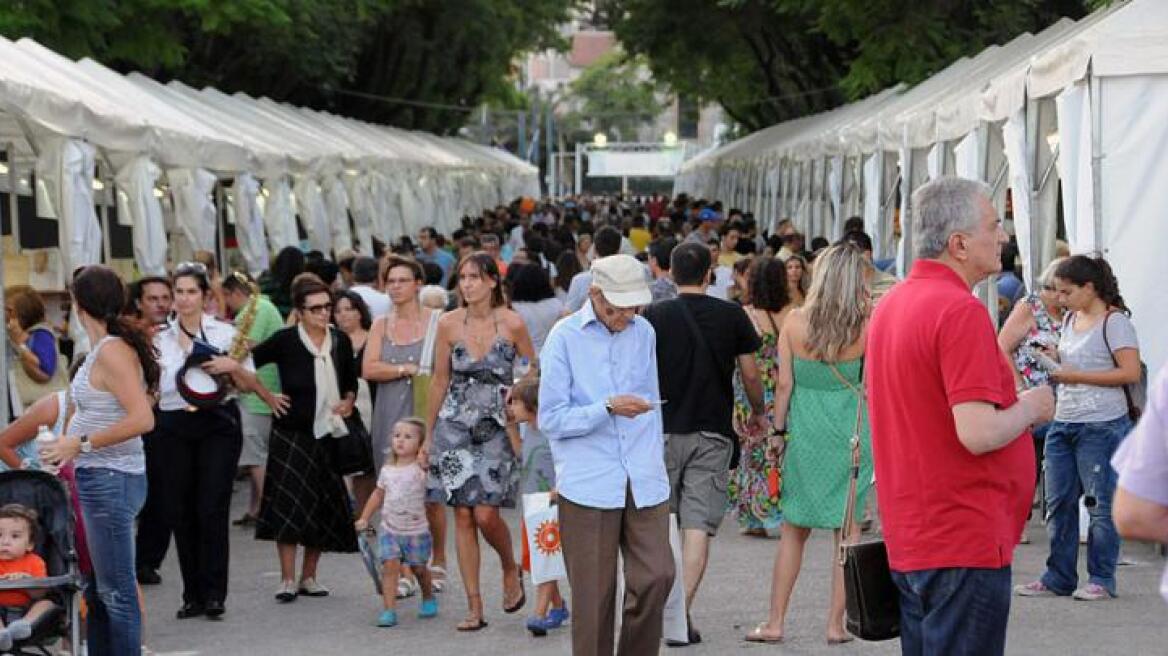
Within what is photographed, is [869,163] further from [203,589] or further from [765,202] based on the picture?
[765,202]

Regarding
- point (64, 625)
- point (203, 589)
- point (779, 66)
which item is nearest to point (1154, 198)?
point (203, 589)

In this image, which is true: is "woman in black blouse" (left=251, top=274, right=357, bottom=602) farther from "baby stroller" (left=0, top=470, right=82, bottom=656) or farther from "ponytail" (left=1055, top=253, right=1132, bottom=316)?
"ponytail" (left=1055, top=253, right=1132, bottom=316)

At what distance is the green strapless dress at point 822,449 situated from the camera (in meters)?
8.48

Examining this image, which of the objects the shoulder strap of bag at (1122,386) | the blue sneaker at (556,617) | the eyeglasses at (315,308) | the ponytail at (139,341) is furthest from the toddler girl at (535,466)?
the shoulder strap of bag at (1122,386)

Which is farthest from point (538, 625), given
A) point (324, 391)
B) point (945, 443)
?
point (945, 443)

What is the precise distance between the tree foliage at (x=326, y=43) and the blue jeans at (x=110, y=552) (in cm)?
1256

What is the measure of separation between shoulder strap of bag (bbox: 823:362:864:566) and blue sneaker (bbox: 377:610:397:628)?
7.78ft

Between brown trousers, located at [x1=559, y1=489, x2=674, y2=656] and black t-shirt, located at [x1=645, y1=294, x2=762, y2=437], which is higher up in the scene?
black t-shirt, located at [x1=645, y1=294, x2=762, y2=437]

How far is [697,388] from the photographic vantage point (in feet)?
27.8

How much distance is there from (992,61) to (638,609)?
451 inches

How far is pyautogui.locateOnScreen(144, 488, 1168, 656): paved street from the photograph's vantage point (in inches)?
340

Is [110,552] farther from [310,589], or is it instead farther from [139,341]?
[310,589]

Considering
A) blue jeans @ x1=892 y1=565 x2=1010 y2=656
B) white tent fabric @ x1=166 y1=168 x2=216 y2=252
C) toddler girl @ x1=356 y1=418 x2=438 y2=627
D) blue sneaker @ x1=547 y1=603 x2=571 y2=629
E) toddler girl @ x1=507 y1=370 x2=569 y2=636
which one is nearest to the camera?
blue jeans @ x1=892 y1=565 x2=1010 y2=656

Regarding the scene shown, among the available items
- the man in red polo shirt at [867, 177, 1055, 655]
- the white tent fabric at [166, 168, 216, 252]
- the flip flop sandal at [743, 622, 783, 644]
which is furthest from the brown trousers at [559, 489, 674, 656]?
the white tent fabric at [166, 168, 216, 252]
